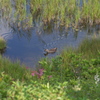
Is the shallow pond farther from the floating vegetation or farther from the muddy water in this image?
the floating vegetation

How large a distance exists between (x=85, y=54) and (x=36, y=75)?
1.85 m

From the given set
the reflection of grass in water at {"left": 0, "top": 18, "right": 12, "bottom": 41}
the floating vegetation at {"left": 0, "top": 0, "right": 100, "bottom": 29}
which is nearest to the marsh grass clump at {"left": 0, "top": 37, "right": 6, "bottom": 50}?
the reflection of grass in water at {"left": 0, "top": 18, "right": 12, "bottom": 41}

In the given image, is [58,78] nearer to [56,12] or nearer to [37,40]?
[37,40]

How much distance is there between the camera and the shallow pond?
830 centimetres

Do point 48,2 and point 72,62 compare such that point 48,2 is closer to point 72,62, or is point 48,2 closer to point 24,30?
point 24,30

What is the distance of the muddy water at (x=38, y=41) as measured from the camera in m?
8.30

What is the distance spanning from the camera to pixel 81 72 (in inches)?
246

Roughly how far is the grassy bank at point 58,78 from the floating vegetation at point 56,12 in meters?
3.05

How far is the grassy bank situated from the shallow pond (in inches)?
47.2

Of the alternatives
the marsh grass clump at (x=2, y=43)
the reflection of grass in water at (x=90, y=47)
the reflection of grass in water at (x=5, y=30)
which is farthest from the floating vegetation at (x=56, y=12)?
the reflection of grass in water at (x=90, y=47)

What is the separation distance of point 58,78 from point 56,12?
5.63 meters

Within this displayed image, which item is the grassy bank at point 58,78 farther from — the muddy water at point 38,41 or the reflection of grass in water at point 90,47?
the muddy water at point 38,41

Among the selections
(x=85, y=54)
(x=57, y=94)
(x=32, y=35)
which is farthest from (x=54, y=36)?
(x=57, y=94)

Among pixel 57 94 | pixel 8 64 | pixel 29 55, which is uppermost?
pixel 57 94
